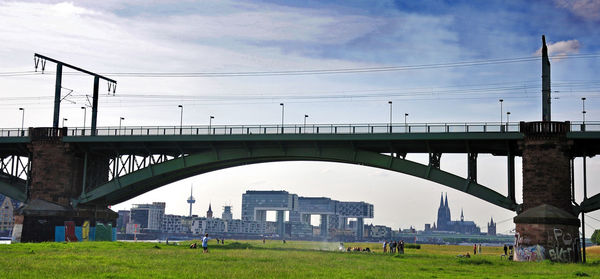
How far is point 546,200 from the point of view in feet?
188

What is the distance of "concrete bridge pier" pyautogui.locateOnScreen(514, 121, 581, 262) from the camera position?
180 feet

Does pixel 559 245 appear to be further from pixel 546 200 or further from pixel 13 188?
pixel 13 188

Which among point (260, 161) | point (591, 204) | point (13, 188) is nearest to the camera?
point (591, 204)

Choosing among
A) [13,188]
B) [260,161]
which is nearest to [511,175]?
[260,161]

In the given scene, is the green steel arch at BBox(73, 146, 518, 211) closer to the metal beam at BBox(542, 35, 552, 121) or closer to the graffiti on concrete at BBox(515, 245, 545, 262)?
the graffiti on concrete at BBox(515, 245, 545, 262)

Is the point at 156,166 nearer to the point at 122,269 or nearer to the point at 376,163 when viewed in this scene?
the point at 376,163

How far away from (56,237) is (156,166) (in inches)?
516

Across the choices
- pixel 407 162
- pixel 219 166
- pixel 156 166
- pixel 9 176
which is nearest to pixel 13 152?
pixel 9 176

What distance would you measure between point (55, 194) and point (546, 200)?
51.1 meters

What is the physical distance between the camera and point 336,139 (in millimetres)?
66062

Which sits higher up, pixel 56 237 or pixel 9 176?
pixel 9 176

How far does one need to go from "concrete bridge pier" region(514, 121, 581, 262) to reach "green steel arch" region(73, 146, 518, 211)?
348 cm

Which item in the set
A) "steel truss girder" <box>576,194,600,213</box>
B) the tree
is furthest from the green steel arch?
the tree

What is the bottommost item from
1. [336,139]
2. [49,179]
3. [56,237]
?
[56,237]
